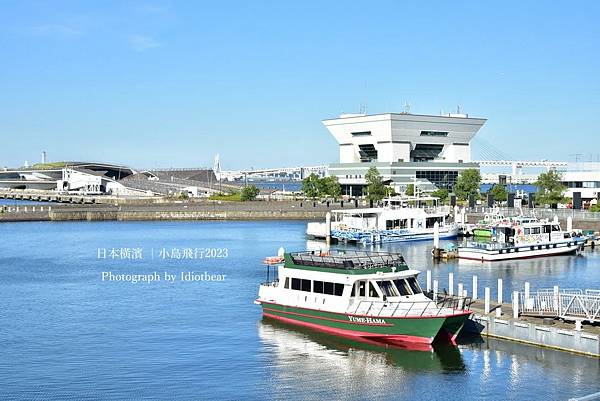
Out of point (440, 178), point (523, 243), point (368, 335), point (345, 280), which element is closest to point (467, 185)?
point (440, 178)

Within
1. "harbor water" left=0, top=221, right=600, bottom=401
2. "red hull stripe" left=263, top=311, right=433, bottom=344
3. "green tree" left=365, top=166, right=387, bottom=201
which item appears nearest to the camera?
"harbor water" left=0, top=221, right=600, bottom=401

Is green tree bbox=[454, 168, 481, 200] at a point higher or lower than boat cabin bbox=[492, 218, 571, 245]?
higher

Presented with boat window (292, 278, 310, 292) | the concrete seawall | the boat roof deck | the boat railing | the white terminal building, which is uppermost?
the white terminal building

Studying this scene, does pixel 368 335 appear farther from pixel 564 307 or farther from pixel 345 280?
pixel 564 307

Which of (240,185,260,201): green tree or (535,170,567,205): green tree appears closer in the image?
(535,170,567,205): green tree

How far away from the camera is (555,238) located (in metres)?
63.5

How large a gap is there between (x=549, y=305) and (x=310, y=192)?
4129 inches

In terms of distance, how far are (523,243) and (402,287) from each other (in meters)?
30.2

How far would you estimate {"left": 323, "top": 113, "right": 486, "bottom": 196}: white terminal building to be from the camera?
148 metres

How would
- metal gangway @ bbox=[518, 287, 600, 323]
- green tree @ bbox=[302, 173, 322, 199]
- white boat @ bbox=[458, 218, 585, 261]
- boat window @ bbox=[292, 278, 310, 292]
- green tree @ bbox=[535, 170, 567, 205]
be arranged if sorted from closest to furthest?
metal gangway @ bbox=[518, 287, 600, 323] < boat window @ bbox=[292, 278, 310, 292] < white boat @ bbox=[458, 218, 585, 261] < green tree @ bbox=[535, 170, 567, 205] < green tree @ bbox=[302, 173, 322, 199]

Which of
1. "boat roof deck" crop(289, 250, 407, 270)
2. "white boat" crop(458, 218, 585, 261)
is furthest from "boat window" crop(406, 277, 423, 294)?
"white boat" crop(458, 218, 585, 261)

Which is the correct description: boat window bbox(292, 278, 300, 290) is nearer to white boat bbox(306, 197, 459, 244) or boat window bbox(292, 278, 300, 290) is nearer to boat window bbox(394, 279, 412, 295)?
boat window bbox(394, 279, 412, 295)

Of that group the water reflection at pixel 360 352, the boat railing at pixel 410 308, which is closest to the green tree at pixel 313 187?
the water reflection at pixel 360 352

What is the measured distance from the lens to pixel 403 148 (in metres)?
151
